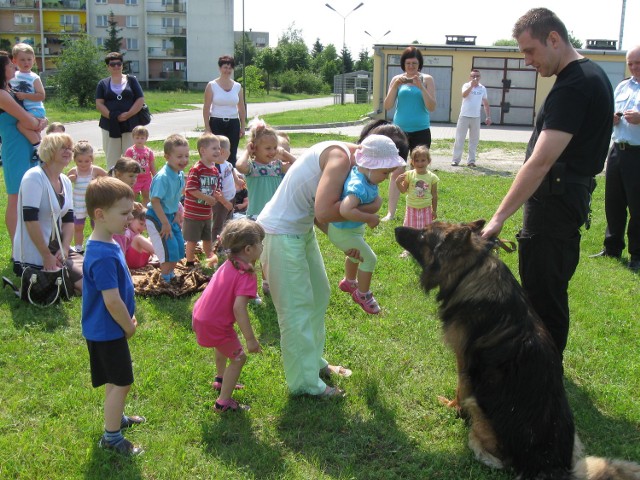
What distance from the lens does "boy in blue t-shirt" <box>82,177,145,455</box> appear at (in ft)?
11.5

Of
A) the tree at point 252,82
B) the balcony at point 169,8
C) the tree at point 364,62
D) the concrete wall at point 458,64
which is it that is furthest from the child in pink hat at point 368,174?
the tree at point 364,62

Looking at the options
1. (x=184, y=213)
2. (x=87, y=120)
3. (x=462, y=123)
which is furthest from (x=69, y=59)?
(x=184, y=213)

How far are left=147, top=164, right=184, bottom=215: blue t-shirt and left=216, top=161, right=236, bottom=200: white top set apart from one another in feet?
3.04

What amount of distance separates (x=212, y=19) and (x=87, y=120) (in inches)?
2058

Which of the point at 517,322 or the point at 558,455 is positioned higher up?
the point at 517,322

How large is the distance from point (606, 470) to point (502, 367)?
29.3 inches

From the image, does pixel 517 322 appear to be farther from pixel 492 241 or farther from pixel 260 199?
pixel 260 199

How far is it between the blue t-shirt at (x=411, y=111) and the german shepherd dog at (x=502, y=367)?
→ 538 centimetres

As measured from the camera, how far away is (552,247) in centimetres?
416

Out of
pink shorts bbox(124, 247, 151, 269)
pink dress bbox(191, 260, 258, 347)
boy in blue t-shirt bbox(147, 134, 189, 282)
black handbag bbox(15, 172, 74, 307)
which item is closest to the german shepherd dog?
pink dress bbox(191, 260, 258, 347)

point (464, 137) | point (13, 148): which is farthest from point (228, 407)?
point (464, 137)

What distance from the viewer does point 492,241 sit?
3.82m

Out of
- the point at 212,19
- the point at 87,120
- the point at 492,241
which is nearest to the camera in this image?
the point at 492,241

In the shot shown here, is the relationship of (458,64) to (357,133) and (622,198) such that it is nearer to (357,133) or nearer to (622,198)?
(357,133)
